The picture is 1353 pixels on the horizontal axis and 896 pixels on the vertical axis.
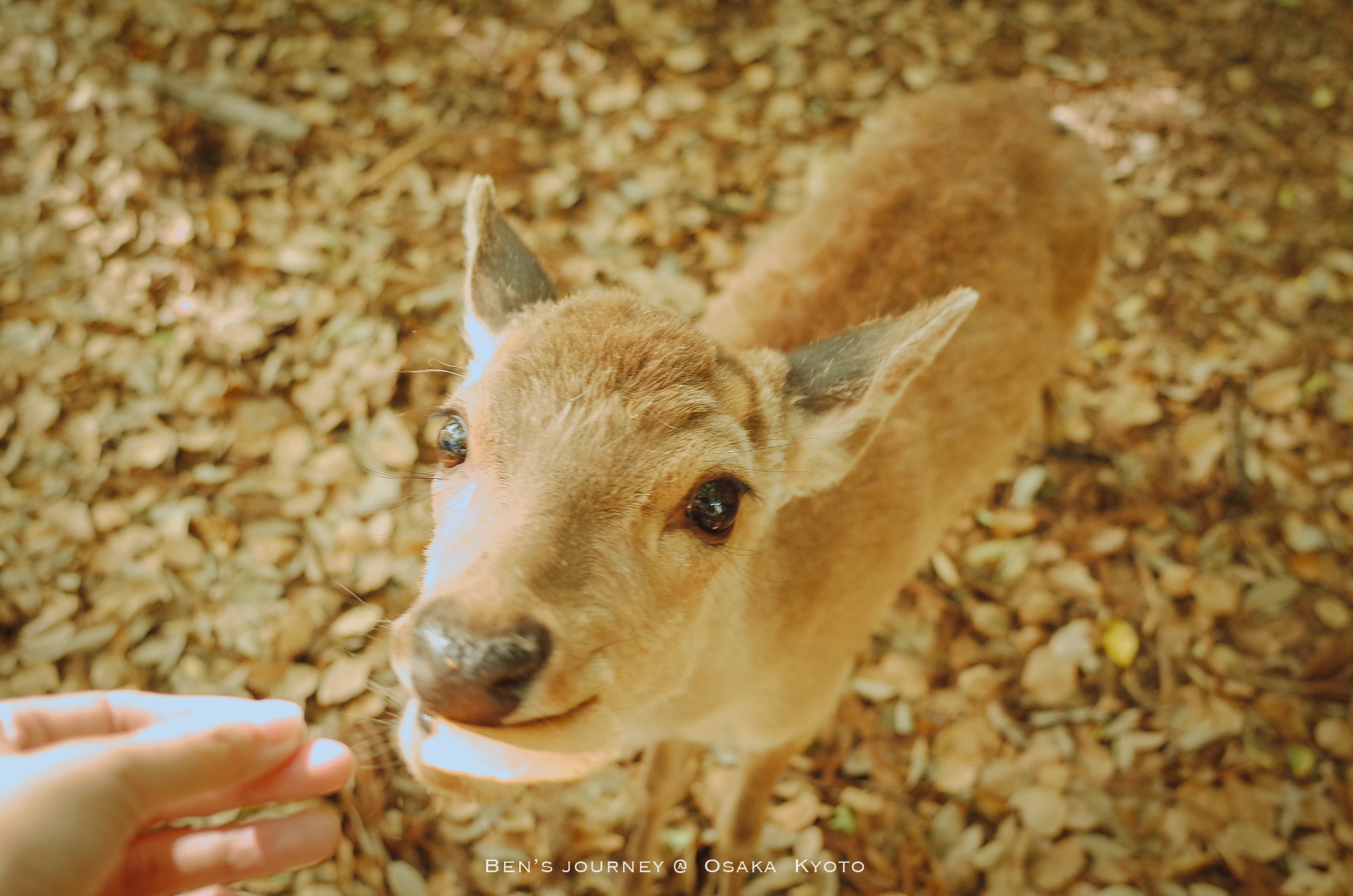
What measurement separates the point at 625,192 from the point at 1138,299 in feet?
10.9

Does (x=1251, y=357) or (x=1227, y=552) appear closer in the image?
(x=1227, y=552)

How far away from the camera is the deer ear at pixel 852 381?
2.20 metres

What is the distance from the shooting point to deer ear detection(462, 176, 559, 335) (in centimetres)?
251

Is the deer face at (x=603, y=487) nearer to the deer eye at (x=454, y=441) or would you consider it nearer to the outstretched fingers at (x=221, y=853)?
the deer eye at (x=454, y=441)

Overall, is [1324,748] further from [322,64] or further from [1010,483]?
[322,64]

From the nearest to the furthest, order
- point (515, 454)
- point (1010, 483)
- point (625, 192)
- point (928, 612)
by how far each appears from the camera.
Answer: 1. point (515, 454)
2. point (928, 612)
3. point (1010, 483)
4. point (625, 192)

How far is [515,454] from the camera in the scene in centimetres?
190

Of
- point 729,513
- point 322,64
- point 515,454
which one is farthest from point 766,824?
point 322,64

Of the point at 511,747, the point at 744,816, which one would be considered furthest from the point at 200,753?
the point at 744,816

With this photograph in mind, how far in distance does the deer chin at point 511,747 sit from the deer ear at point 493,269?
47.1 inches

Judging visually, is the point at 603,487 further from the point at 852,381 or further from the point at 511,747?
the point at 852,381

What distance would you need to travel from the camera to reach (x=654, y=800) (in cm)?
327

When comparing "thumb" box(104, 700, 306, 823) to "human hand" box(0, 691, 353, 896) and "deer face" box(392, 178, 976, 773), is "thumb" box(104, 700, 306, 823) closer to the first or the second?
"human hand" box(0, 691, 353, 896)

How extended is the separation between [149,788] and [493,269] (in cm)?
165
